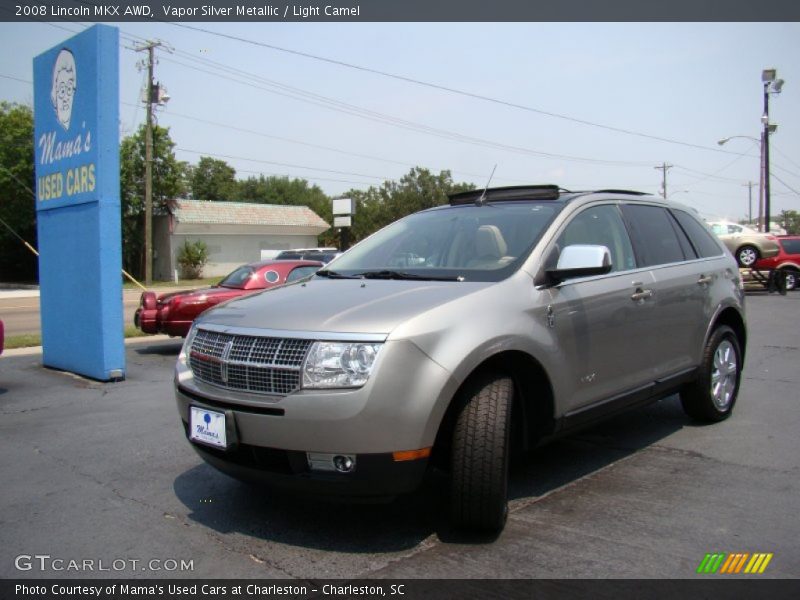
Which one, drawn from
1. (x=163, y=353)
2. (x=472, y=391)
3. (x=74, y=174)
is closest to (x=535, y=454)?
(x=472, y=391)

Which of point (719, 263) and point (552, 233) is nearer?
point (552, 233)

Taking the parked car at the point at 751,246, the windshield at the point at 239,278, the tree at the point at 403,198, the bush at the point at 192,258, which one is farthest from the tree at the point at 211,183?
the windshield at the point at 239,278

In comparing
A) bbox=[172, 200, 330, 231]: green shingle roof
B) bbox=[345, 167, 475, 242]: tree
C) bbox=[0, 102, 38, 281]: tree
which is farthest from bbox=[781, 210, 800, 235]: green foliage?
bbox=[0, 102, 38, 281]: tree

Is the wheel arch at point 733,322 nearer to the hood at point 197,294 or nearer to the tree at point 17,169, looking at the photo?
the hood at point 197,294

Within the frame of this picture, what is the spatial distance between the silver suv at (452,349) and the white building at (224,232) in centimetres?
3691

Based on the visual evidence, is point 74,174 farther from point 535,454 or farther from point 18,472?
point 535,454

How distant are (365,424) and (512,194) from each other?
244cm

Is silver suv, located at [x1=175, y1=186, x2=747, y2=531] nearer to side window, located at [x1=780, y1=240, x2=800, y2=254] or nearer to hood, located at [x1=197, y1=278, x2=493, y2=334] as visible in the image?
hood, located at [x1=197, y1=278, x2=493, y2=334]

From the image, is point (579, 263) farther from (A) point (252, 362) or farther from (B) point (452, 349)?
(A) point (252, 362)

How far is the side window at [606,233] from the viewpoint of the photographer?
4.39 metres

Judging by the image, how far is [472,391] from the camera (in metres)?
3.37

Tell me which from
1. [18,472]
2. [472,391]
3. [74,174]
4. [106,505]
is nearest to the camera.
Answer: [472,391]

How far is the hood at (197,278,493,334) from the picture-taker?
320cm
